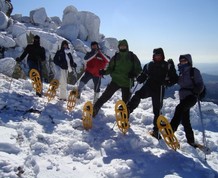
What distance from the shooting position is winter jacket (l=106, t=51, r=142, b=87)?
933cm

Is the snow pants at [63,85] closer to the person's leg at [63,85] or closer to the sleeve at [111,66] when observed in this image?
the person's leg at [63,85]

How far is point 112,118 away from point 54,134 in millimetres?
2982

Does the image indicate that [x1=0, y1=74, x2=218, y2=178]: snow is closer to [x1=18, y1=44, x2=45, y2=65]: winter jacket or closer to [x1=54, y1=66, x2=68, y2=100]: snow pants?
[x1=54, y1=66, x2=68, y2=100]: snow pants

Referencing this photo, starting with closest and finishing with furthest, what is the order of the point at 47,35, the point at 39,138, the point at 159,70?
the point at 39,138
the point at 159,70
the point at 47,35

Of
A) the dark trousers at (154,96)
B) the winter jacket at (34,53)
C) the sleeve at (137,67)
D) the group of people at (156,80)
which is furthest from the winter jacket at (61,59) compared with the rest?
the dark trousers at (154,96)

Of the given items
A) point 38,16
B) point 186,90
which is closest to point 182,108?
point 186,90

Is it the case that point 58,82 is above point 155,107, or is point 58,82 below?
above

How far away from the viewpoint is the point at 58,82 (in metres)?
12.1

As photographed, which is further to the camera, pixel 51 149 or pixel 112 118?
pixel 112 118

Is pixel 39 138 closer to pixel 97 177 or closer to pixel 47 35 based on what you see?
pixel 97 177

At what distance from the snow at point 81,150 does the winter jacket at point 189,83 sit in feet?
5.22

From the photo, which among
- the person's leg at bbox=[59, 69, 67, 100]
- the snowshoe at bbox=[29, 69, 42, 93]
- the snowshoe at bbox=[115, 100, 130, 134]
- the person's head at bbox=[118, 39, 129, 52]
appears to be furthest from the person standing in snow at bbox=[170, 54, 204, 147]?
the snowshoe at bbox=[29, 69, 42, 93]

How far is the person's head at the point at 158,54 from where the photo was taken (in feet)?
27.1

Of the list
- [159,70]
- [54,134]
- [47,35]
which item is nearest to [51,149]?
[54,134]
